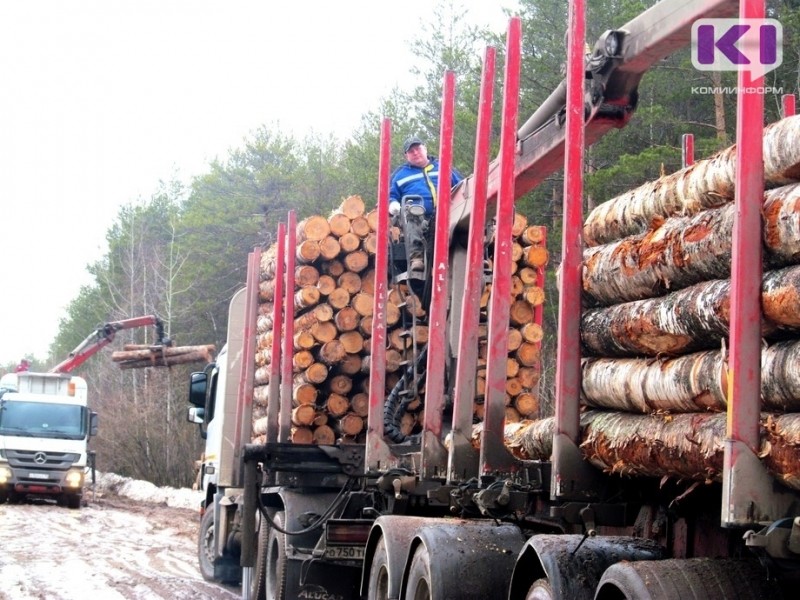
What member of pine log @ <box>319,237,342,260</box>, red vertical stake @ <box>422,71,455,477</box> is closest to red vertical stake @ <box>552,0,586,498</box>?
red vertical stake @ <box>422,71,455,477</box>

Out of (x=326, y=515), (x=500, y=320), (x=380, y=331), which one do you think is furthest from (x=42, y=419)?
(x=500, y=320)

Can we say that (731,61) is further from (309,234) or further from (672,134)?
(672,134)

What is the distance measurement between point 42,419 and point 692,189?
28.1 metres

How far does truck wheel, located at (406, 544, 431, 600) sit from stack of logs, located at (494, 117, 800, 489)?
1317 millimetres

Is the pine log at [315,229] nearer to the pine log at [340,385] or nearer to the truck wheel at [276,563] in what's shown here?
the pine log at [340,385]

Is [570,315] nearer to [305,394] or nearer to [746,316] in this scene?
[746,316]

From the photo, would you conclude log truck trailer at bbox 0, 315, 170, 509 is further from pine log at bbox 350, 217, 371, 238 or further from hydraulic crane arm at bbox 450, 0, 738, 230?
hydraulic crane arm at bbox 450, 0, 738, 230

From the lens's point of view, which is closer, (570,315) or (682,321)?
(682,321)

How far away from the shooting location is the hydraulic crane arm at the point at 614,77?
20.9ft

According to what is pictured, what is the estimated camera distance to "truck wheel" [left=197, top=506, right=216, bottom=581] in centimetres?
1523

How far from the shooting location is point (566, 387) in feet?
18.3

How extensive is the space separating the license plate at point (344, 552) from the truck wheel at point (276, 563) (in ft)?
3.34

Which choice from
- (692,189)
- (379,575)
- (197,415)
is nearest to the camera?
(692,189)

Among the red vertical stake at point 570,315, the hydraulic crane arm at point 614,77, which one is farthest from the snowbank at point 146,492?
the red vertical stake at point 570,315
